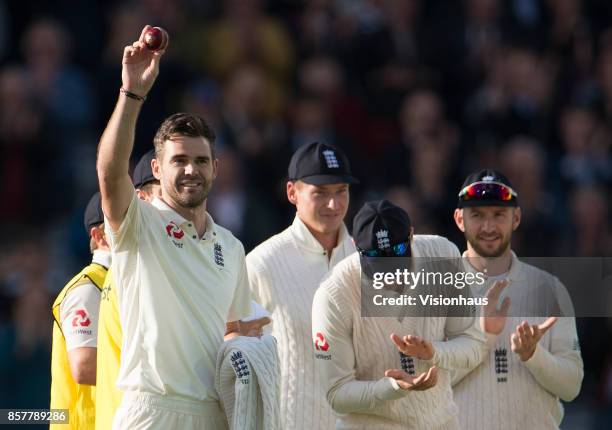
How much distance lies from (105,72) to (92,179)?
100 centimetres

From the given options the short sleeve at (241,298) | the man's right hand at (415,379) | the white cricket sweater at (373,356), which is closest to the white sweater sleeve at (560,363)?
the white cricket sweater at (373,356)

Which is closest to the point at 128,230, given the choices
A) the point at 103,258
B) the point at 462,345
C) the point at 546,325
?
the point at 103,258

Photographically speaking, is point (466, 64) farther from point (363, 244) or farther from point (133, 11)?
point (363, 244)

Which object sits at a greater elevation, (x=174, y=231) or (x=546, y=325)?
(x=174, y=231)

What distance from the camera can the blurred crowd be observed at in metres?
10.7

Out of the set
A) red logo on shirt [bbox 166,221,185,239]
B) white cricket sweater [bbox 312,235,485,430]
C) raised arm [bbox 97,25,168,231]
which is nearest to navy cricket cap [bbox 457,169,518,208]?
white cricket sweater [bbox 312,235,485,430]

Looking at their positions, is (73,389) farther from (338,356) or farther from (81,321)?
(338,356)

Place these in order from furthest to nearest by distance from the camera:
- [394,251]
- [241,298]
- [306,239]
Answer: [306,239], [394,251], [241,298]

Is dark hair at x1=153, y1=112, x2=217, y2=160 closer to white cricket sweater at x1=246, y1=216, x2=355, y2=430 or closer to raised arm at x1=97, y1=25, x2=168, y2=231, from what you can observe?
raised arm at x1=97, y1=25, x2=168, y2=231

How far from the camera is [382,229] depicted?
601 cm

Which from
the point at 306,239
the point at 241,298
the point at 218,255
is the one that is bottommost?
the point at 241,298

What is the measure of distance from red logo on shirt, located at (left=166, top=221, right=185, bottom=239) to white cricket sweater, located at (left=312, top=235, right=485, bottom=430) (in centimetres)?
94

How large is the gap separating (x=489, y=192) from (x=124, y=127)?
90.1 inches

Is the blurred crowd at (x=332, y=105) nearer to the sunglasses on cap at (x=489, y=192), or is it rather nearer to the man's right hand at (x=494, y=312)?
the sunglasses on cap at (x=489, y=192)
